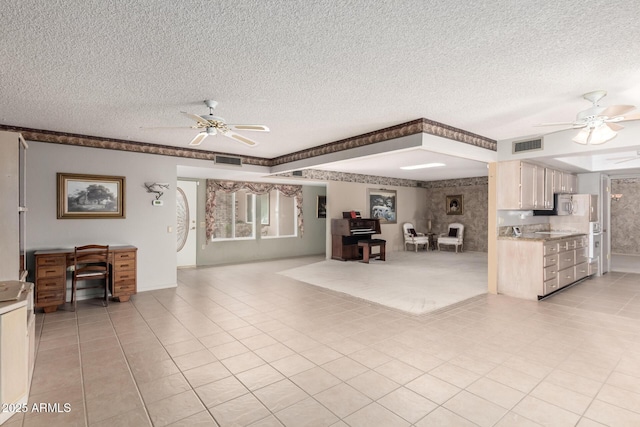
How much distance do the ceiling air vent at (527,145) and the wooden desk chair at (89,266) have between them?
6365mm

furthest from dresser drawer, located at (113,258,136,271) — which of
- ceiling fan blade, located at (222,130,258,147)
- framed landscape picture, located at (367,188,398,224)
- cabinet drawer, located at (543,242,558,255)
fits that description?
framed landscape picture, located at (367,188,398,224)

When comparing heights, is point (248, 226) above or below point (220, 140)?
below

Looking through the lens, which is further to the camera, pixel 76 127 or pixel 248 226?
pixel 248 226

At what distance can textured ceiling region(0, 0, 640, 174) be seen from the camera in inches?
78.4

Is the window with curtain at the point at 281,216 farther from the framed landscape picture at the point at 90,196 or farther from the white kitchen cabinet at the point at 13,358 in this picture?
the white kitchen cabinet at the point at 13,358

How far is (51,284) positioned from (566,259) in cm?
796

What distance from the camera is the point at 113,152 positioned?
548cm

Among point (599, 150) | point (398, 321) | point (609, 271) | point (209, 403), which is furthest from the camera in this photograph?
point (609, 271)

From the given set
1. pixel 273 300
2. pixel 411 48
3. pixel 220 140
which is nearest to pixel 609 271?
pixel 273 300

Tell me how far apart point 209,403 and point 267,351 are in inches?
36.7

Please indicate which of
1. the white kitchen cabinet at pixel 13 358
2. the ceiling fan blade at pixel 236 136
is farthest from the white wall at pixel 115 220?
the white kitchen cabinet at pixel 13 358

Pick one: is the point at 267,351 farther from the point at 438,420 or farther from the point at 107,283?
the point at 107,283

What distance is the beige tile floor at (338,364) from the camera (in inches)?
89.2

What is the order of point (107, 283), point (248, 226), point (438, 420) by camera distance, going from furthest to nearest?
point (248, 226) → point (107, 283) → point (438, 420)
